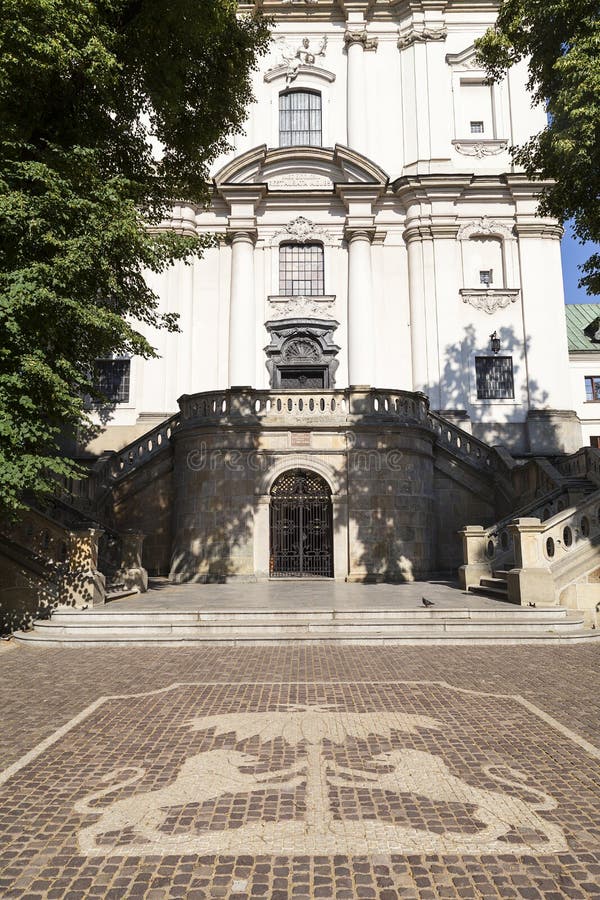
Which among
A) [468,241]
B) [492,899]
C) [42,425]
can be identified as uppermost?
[468,241]

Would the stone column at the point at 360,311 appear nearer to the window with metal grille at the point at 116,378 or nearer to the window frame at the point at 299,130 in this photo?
the window frame at the point at 299,130

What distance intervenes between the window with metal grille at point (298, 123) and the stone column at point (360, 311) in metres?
5.65

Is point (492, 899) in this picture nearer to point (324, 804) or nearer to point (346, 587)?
point (324, 804)

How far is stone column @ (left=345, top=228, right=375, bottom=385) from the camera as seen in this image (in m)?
24.9

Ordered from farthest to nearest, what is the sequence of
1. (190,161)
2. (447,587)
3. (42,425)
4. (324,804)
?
1. (447,587)
2. (190,161)
3. (42,425)
4. (324,804)

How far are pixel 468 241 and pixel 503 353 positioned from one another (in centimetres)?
517

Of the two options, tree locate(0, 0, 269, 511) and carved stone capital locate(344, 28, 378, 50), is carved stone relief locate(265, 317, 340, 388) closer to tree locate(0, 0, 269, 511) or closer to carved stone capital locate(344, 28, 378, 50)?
tree locate(0, 0, 269, 511)

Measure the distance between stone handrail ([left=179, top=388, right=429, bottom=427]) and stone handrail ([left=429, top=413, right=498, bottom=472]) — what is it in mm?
2200

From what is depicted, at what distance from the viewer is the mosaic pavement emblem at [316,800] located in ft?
12.0

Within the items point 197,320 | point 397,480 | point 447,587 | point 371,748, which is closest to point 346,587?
point 447,587

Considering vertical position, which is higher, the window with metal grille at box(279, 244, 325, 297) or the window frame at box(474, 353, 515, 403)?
the window with metal grille at box(279, 244, 325, 297)

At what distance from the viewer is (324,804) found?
13.5 feet

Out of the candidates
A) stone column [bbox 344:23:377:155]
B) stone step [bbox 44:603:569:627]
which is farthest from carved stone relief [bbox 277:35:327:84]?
stone step [bbox 44:603:569:627]

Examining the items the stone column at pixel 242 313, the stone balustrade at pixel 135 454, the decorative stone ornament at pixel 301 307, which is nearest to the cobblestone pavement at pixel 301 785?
the stone balustrade at pixel 135 454
